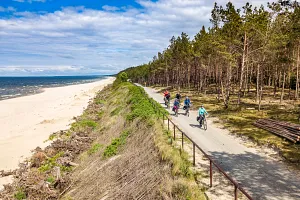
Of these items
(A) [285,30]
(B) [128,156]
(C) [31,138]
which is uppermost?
(A) [285,30]

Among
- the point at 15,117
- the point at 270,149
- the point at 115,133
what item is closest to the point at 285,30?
the point at 270,149

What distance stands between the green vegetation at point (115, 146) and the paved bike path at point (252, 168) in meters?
5.17

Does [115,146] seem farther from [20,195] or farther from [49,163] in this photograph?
[20,195]

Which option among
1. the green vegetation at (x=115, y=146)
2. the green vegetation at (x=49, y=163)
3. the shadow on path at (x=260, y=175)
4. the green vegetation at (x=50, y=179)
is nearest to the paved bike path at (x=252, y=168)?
the shadow on path at (x=260, y=175)

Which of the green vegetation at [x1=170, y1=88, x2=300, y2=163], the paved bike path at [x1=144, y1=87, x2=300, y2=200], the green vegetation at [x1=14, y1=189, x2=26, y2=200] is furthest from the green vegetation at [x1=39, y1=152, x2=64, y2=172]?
the green vegetation at [x1=170, y1=88, x2=300, y2=163]

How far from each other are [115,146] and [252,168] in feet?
32.1

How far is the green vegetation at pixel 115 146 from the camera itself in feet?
55.1

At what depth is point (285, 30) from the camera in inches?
1171

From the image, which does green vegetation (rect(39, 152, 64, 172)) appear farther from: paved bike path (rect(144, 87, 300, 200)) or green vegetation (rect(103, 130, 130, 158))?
paved bike path (rect(144, 87, 300, 200))

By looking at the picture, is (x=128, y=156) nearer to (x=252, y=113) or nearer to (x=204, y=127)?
(x=204, y=127)

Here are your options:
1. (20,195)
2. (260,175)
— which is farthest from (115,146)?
(260,175)

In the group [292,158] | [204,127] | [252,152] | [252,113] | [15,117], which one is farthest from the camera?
[15,117]

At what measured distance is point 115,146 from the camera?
18.1 metres

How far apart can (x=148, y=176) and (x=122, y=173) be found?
87.2 inches
